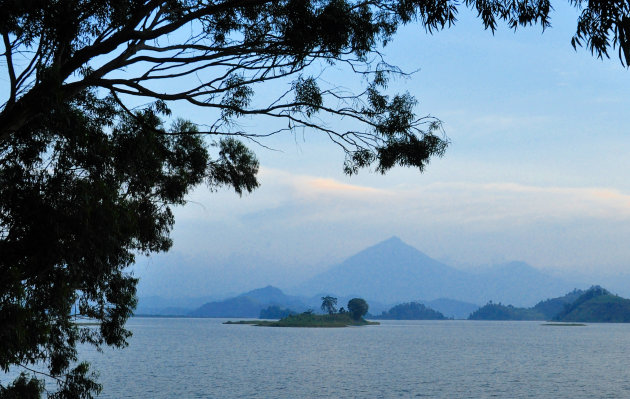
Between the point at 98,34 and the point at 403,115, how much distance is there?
7367mm

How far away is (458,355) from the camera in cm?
9081

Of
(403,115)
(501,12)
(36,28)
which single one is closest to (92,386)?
(36,28)

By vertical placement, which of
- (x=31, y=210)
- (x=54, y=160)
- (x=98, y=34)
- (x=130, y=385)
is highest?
(x=98, y=34)

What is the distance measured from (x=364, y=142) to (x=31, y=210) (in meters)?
7.80

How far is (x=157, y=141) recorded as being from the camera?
1770 centimetres

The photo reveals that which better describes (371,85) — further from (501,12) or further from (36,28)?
(36,28)

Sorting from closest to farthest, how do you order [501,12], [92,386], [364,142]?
[501,12] < [364,142] < [92,386]

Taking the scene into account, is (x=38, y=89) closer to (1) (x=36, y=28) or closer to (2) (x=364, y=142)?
(1) (x=36, y=28)

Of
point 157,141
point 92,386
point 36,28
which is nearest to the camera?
point 36,28

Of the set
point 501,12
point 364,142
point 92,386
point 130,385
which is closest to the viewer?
point 501,12

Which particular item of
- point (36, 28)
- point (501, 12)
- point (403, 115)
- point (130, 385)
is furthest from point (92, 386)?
point (130, 385)

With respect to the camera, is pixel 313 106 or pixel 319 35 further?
pixel 313 106

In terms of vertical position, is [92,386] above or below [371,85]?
below

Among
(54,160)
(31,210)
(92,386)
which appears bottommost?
(92,386)
